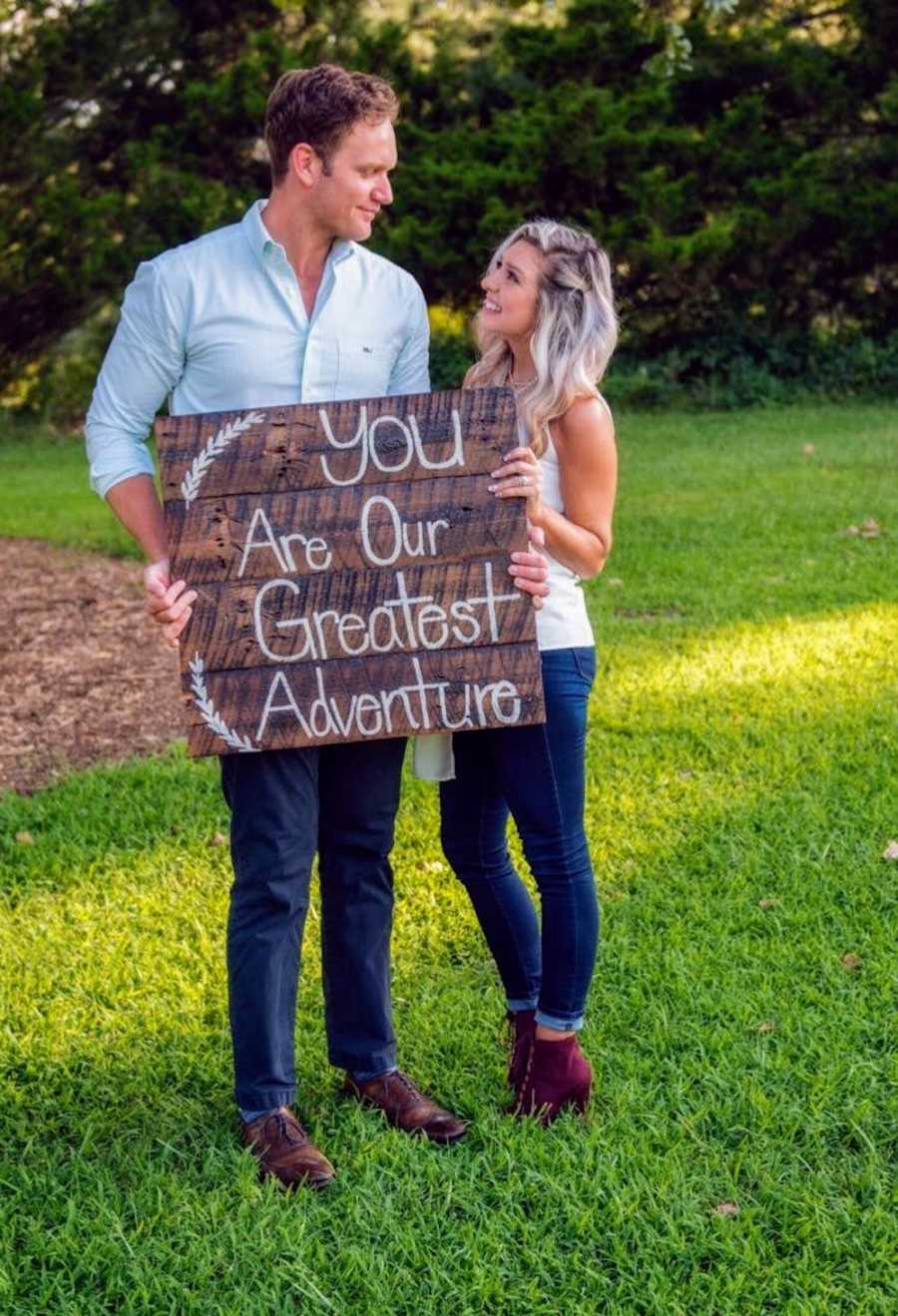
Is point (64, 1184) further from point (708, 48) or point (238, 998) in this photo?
point (708, 48)

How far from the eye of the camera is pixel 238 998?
3174 mm

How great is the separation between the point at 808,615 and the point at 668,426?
8708mm

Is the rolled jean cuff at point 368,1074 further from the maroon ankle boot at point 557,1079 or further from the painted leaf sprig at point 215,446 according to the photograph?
the painted leaf sprig at point 215,446

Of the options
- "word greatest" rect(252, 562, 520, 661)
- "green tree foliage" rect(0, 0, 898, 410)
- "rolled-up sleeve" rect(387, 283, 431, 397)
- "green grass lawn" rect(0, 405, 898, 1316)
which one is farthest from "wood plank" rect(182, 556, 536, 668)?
"green tree foliage" rect(0, 0, 898, 410)

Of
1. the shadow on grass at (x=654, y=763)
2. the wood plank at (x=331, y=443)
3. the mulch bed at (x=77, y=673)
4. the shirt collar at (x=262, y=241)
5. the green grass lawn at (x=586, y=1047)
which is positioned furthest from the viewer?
the mulch bed at (x=77, y=673)

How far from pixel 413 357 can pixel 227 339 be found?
437mm

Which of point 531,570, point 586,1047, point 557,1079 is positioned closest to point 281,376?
point 531,570

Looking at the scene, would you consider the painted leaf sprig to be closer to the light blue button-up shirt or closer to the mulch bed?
the light blue button-up shirt

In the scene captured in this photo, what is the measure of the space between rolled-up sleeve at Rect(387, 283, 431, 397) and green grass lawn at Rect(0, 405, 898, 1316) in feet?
4.95

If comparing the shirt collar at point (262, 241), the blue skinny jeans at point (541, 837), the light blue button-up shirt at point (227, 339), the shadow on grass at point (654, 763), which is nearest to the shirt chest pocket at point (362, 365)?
the light blue button-up shirt at point (227, 339)

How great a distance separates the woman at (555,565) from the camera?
3102mm

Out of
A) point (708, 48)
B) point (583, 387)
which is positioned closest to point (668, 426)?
point (708, 48)

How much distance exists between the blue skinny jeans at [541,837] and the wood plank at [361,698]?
0.12m

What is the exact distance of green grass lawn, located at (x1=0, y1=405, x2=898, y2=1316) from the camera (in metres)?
2.84
